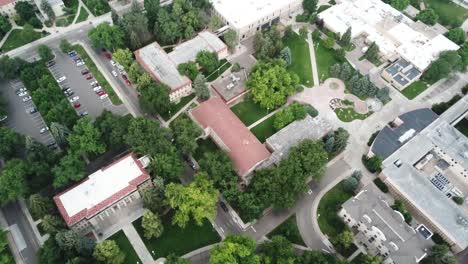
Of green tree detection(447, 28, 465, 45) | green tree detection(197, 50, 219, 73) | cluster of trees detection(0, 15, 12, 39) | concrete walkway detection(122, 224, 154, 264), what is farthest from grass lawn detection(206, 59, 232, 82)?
green tree detection(447, 28, 465, 45)

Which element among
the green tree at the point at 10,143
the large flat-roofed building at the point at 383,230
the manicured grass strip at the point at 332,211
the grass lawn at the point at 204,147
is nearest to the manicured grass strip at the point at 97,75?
the green tree at the point at 10,143

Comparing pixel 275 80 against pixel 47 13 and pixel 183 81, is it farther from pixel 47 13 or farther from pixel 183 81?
pixel 47 13

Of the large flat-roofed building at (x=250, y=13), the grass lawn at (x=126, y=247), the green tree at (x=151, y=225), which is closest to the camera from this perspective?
the green tree at (x=151, y=225)

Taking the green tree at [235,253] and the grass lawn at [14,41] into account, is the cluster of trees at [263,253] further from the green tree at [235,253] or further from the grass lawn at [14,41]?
the grass lawn at [14,41]

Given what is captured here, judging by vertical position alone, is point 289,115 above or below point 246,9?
below

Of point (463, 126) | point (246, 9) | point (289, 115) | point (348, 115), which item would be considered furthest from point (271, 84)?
point (463, 126)

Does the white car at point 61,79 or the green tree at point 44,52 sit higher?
the green tree at point 44,52

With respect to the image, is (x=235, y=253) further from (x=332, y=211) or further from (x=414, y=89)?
(x=414, y=89)
